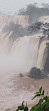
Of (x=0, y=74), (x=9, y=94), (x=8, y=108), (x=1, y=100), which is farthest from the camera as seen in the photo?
(x=0, y=74)

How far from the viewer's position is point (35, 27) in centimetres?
2061

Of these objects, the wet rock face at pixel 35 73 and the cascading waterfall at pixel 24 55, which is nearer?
the wet rock face at pixel 35 73

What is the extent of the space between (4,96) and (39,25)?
493 inches

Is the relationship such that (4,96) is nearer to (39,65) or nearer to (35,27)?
(39,65)

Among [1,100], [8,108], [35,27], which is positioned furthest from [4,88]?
[35,27]

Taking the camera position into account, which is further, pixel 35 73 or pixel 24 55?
pixel 24 55

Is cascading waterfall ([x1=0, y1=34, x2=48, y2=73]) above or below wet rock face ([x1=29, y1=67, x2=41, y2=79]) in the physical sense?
above

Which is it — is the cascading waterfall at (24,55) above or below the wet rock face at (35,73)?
above

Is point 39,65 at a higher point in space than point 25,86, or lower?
higher

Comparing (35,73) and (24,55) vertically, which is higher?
(24,55)

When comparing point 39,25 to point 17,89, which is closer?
point 17,89

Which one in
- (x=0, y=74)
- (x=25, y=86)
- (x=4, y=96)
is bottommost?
(x=4, y=96)

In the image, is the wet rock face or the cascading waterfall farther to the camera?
the cascading waterfall

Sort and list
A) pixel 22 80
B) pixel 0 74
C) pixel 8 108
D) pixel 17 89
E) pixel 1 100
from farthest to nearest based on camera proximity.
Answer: pixel 0 74, pixel 22 80, pixel 17 89, pixel 1 100, pixel 8 108
